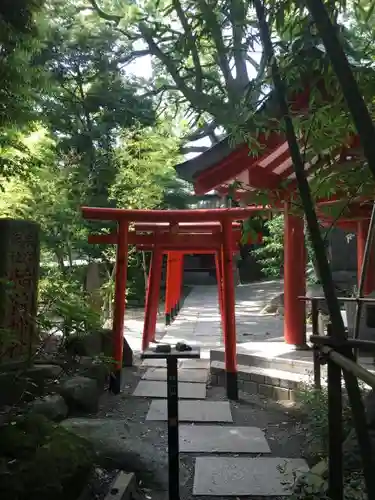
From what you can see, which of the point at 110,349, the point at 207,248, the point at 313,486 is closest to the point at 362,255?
the point at 207,248

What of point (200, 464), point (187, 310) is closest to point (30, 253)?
A: point (200, 464)

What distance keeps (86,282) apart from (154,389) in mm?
5953

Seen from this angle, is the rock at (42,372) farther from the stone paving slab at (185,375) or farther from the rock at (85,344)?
the stone paving slab at (185,375)

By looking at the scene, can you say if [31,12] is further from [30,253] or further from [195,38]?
[195,38]

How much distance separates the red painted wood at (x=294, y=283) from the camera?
21.2 feet

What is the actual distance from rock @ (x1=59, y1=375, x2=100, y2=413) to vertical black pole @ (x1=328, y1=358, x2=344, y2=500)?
10.1ft

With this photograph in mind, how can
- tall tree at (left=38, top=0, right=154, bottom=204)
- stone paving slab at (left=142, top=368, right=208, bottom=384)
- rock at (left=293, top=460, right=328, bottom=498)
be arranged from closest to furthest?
rock at (left=293, top=460, right=328, bottom=498)
stone paving slab at (left=142, top=368, right=208, bottom=384)
tall tree at (left=38, top=0, right=154, bottom=204)

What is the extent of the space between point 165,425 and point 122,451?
136 cm

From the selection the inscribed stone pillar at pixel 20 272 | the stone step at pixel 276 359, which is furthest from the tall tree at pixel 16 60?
the stone step at pixel 276 359

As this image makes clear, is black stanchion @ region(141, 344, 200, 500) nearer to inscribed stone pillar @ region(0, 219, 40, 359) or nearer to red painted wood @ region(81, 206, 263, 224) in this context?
inscribed stone pillar @ region(0, 219, 40, 359)

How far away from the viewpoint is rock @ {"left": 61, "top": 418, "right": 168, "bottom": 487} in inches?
121

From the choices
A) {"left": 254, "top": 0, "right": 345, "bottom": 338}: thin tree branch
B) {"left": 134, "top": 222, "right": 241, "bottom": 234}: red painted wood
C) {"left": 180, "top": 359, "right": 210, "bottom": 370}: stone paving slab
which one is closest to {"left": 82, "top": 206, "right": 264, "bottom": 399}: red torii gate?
{"left": 134, "top": 222, "right": 241, "bottom": 234}: red painted wood

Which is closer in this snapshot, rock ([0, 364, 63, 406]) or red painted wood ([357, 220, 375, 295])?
rock ([0, 364, 63, 406])

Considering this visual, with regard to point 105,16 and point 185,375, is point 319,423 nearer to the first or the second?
point 185,375
